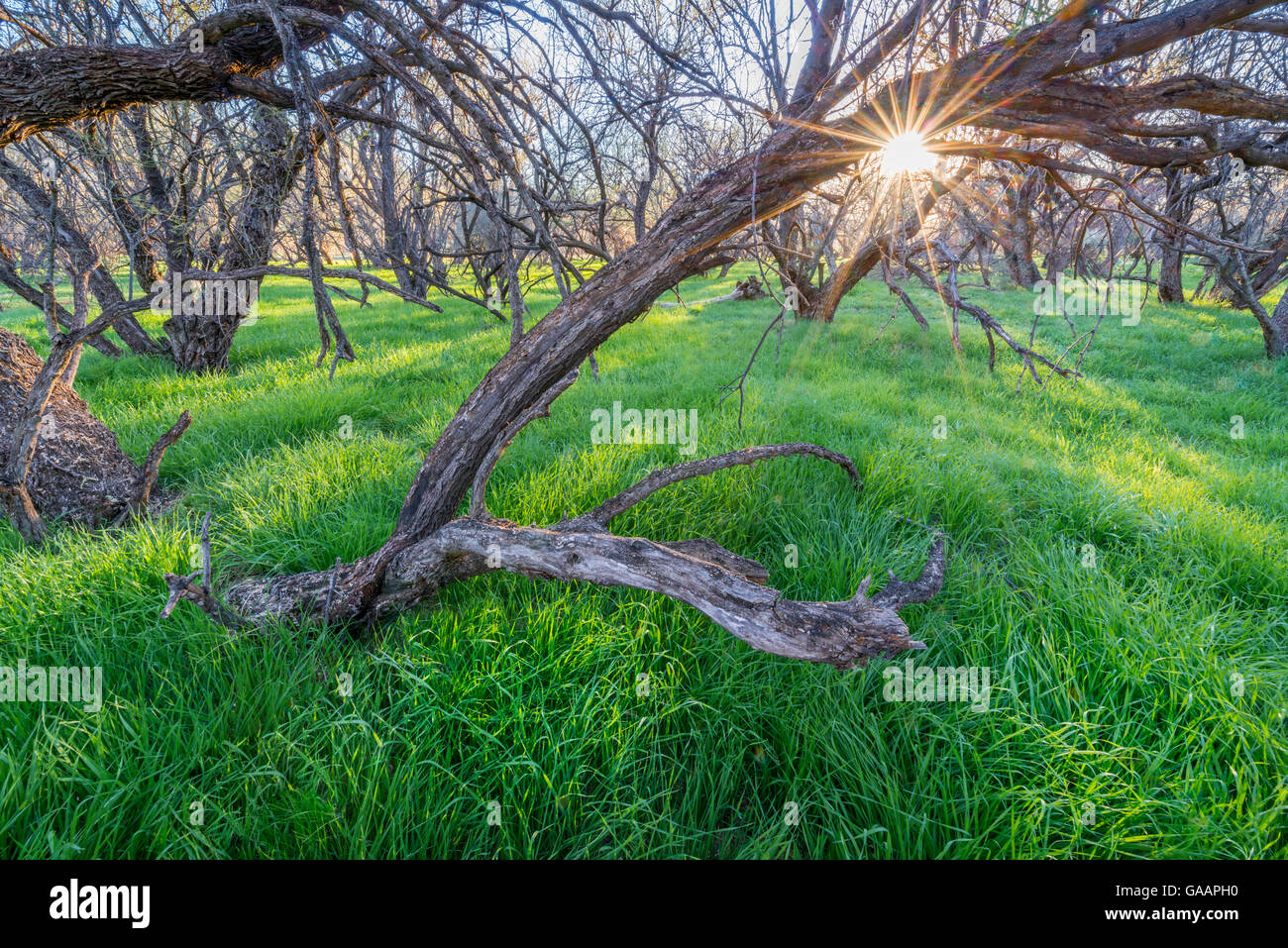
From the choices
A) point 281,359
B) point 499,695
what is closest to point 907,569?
point 499,695

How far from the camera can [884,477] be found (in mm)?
2787

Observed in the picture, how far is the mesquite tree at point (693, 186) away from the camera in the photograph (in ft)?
4.82

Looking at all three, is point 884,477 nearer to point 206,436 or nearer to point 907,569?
point 907,569

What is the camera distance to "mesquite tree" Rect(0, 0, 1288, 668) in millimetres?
1470

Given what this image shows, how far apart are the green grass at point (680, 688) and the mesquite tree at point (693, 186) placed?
0.97 ft

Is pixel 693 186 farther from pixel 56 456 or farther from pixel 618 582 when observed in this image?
pixel 56 456

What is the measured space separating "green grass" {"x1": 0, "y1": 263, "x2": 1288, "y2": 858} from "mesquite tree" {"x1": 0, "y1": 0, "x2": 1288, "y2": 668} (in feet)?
0.97

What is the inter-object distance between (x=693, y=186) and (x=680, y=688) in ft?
6.02

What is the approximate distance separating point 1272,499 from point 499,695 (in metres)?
4.25

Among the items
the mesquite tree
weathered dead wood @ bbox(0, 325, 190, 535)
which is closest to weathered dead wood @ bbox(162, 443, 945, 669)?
the mesquite tree

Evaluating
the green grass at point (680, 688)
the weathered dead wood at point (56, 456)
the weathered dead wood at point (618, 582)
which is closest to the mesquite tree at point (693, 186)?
the weathered dead wood at point (618, 582)

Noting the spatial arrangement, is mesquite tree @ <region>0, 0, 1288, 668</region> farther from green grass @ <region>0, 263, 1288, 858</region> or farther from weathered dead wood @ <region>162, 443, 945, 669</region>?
green grass @ <region>0, 263, 1288, 858</region>

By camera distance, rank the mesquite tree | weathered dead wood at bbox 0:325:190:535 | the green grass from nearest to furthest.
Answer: the green grass, the mesquite tree, weathered dead wood at bbox 0:325:190:535

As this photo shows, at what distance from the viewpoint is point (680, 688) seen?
1642 millimetres
